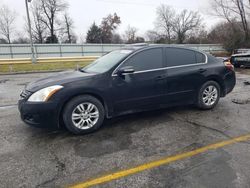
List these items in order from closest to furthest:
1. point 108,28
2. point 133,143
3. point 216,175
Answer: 1. point 216,175
2. point 133,143
3. point 108,28

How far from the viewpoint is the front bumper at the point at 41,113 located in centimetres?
358

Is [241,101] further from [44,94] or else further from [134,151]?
[44,94]

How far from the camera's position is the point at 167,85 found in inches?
178

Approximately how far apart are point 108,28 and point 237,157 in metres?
61.0

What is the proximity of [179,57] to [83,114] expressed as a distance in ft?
8.20

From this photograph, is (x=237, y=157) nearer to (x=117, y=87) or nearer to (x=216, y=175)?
(x=216, y=175)

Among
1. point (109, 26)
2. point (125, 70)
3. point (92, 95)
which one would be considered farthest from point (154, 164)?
point (109, 26)

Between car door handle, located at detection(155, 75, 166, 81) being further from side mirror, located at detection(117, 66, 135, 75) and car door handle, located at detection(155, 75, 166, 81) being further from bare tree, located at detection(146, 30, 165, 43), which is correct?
bare tree, located at detection(146, 30, 165, 43)

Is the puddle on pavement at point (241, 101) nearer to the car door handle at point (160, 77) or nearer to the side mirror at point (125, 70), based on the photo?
the car door handle at point (160, 77)

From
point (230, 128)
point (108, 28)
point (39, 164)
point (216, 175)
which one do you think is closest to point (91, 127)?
point (39, 164)

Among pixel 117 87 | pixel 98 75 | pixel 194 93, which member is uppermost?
pixel 98 75

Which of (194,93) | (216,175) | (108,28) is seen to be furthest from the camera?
(108,28)

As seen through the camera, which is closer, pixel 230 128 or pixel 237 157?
pixel 237 157

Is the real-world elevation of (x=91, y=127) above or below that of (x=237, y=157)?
above
